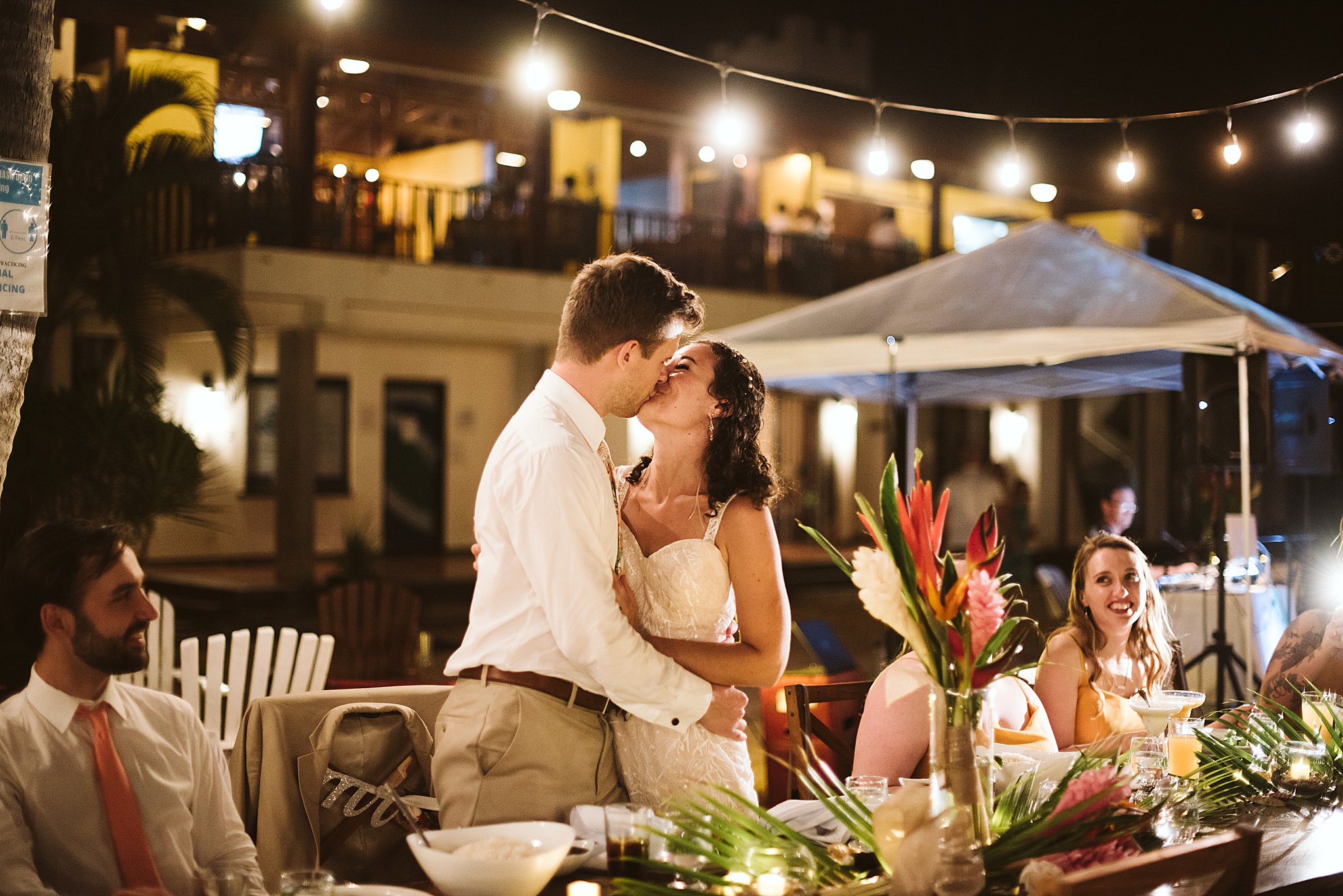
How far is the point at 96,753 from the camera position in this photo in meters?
2.41

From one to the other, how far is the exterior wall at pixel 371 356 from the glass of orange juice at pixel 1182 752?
1145cm

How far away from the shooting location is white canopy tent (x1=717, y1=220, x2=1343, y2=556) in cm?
595

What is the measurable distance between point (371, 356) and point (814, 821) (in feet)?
47.9

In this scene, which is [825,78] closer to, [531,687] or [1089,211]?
[1089,211]

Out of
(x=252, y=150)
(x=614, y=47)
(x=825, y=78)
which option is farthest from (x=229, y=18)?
(x=825, y=78)

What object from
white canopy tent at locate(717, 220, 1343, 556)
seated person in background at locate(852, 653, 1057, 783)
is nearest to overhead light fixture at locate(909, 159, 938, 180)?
white canopy tent at locate(717, 220, 1343, 556)

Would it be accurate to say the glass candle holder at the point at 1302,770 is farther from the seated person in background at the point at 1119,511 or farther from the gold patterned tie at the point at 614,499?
the seated person in background at the point at 1119,511

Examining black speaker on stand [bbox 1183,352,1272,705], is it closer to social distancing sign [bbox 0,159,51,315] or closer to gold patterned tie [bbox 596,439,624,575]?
gold patterned tie [bbox 596,439,624,575]

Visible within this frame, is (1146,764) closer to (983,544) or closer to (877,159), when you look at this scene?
(983,544)

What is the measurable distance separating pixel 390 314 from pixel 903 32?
10.4m

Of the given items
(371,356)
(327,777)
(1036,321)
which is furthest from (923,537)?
(371,356)

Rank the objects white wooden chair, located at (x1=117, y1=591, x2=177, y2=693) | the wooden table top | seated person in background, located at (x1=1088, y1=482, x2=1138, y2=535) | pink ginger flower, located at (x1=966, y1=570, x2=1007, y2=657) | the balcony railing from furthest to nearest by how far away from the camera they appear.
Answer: the balcony railing < seated person in background, located at (x1=1088, y1=482, x2=1138, y2=535) < white wooden chair, located at (x1=117, y1=591, x2=177, y2=693) < the wooden table top < pink ginger flower, located at (x1=966, y1=570, x2=1007, y2=657)

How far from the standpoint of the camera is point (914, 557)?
6.93 feet

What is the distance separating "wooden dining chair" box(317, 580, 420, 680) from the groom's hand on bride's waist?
466 centimetres
